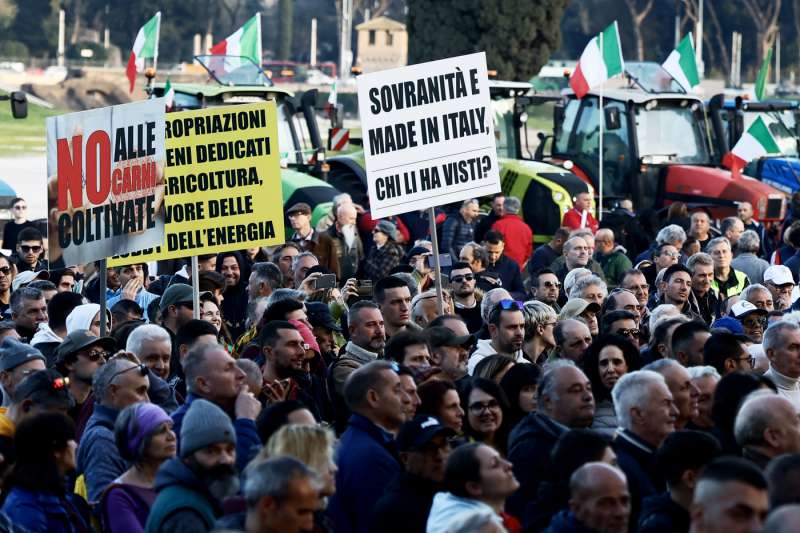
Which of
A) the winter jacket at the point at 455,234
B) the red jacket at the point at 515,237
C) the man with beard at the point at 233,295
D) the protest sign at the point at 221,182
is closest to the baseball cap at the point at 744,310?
the protest sign at the point at 221,182

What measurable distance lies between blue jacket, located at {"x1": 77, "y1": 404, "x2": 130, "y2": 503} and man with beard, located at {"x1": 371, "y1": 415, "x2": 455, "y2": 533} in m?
1.21

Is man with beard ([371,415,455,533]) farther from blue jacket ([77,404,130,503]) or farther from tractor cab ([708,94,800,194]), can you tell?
tractor cab ([708,94,800,194])

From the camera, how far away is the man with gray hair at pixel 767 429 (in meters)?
6.56

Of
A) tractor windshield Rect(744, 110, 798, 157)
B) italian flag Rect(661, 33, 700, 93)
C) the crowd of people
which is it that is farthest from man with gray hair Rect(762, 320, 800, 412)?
tractor windshield Rect(744, 110, 798, 157)

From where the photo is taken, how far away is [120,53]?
82500mm

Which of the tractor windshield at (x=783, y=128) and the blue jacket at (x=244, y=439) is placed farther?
the tractor windshield at (x=783, y=128)

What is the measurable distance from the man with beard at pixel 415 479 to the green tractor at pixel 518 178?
14973 mm

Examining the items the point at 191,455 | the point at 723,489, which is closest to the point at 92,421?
the point at 191,455

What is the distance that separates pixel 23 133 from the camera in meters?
57.9

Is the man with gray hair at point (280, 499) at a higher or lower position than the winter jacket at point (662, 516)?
higher

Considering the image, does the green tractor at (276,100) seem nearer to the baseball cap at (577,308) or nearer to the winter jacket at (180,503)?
the baseball cap at (577,308)

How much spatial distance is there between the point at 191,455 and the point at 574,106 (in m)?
18.2

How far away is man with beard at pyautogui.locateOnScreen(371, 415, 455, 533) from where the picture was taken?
6.14m

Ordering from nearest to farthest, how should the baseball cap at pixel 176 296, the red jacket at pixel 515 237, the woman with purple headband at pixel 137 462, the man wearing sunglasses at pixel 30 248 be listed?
the woman with purple headband at pixel 137 462
the baseball cap at pixel 176 296
the man wearing sunglasses at pixel 30 248
the red jacket at pixel 515 237
